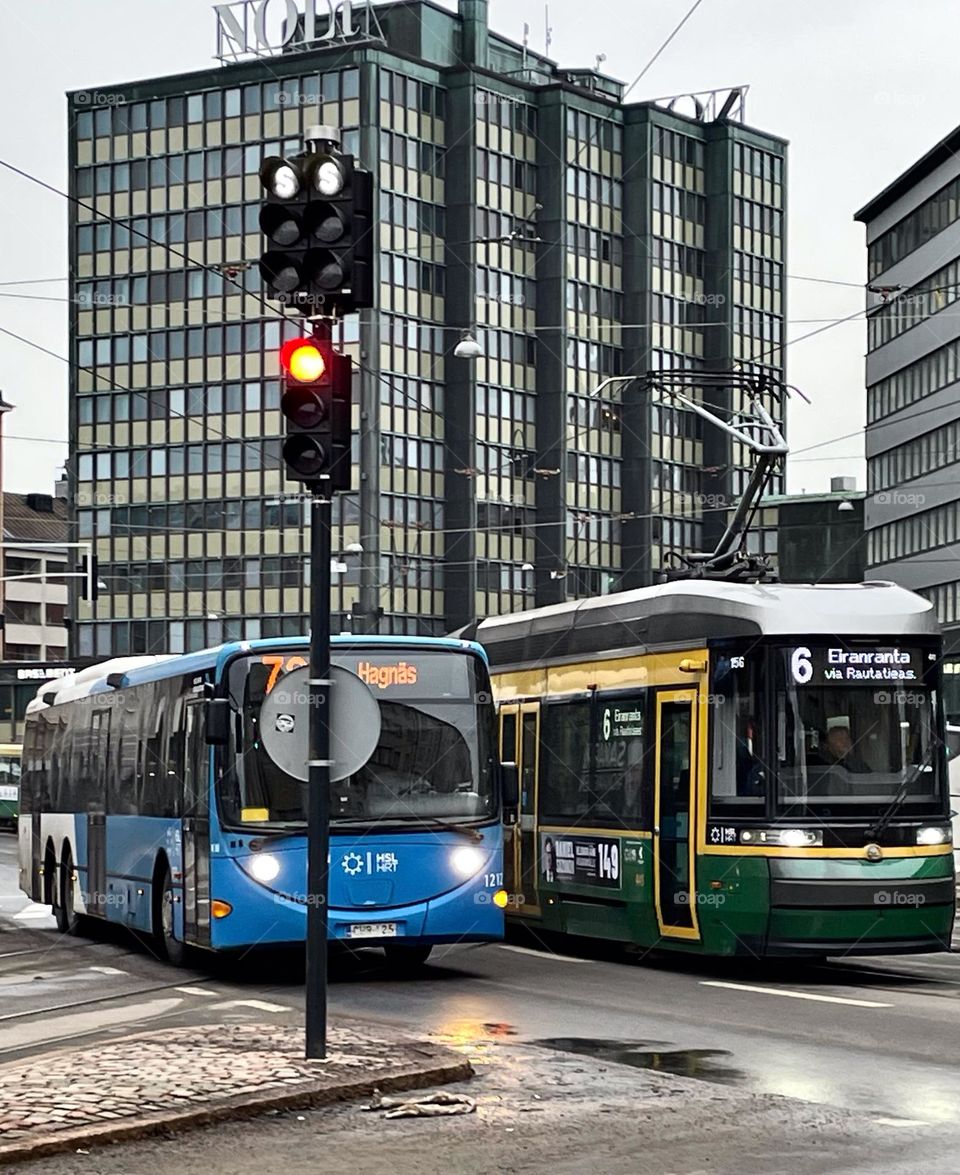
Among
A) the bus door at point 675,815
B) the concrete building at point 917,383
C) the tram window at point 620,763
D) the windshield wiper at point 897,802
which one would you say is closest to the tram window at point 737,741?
the bus door at point 675,815

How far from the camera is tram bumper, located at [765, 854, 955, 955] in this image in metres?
16.4

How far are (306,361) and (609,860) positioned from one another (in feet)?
27.1

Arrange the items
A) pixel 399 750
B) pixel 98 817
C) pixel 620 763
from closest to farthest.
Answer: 1. pixel 399 750
2. pixel 620 763
3. pixel 98 817

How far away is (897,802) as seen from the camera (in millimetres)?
16719

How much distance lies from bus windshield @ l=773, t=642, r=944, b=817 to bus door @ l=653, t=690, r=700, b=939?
0.84 metres

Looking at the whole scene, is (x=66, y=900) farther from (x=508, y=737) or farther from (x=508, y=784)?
(x=508, y=784)

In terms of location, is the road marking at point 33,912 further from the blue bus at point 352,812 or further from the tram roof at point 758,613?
the tram roof at point 758,613

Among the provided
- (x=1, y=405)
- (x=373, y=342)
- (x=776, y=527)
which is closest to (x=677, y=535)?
(x=776, y=527)

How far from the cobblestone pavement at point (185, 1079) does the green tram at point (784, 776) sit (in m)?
5.05

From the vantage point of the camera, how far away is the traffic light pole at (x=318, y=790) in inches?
431

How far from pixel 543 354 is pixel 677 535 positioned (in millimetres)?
11477

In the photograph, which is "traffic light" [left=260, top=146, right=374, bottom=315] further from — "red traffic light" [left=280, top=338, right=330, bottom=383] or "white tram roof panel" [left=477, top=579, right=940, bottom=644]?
"white tram roof panel" [left=477, top=579, right=940, bottom=644]

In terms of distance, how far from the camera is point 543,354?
97.9m

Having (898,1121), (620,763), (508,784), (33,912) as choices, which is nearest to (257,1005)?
(508,784)
